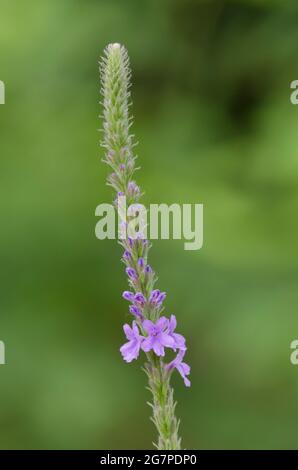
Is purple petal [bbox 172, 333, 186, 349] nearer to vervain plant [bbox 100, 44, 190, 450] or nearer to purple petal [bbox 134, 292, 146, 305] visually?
vervain plant [bbox 100, 44, 190, 450]

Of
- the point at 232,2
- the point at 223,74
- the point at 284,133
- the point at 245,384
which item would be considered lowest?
the point at 245,384

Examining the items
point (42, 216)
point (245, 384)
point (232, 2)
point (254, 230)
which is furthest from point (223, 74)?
point (245, 384)

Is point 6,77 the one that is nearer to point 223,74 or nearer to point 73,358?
point 223,74

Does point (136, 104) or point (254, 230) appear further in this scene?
point (136, 104)

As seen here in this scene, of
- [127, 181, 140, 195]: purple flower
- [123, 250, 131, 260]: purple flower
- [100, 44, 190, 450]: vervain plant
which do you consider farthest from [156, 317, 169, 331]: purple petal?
[127, 181, 140, 195]: purple flower

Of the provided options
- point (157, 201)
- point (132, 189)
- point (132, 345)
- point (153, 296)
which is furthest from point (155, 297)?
point (157, 201)

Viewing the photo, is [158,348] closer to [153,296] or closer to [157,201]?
[153,296]

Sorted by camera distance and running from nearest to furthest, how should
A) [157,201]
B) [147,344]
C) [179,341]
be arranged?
1. [147,344]
2. [179,341]
3. [157,201]
